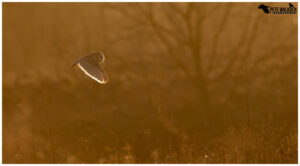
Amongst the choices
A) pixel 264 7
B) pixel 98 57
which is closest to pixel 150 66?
pixel 264 7

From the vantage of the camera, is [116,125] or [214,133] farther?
[116,125]

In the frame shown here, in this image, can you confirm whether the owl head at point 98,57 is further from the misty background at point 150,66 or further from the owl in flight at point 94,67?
the misty background at point 150,66

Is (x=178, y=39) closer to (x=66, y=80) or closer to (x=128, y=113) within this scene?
(x=128, y=113)

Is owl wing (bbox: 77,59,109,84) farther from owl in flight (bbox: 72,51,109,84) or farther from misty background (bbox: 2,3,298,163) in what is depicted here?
misty background (bbox: 2,3,298,163)

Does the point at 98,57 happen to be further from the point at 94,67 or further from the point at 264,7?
the point at 264,7

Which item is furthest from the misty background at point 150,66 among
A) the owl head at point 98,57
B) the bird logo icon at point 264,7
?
the owl head at point 98,57

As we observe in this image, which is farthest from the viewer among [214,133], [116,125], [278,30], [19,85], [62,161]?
[19,85]

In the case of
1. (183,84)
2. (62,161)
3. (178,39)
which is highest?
(178,39)

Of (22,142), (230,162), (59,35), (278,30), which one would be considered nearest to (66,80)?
(59,35)
